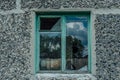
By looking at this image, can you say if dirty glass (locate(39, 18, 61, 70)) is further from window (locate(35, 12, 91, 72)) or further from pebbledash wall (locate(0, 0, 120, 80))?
pebbledash wall (locate(0, 0, 120, 80))

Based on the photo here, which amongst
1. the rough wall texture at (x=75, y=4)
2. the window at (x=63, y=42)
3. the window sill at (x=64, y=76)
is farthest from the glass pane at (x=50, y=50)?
the rough wall texture at (x=75, y=4)

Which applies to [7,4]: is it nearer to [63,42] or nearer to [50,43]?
[50,43]

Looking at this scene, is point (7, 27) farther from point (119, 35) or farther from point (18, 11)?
point (119, 35)

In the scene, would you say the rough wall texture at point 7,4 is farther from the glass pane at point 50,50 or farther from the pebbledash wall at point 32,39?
the glass pane at point 50,50

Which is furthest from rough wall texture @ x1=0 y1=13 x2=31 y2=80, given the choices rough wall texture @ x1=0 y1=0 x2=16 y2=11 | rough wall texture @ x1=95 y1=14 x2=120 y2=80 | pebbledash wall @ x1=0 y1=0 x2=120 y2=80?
rough wall texture @ x1=95 y1=14 x2=120 y2=80

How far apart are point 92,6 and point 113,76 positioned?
1064 millimetres

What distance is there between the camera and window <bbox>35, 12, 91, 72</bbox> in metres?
4.10

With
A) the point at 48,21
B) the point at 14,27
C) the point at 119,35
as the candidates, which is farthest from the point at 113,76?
the point at 14,27

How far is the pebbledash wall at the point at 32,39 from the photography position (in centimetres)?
398

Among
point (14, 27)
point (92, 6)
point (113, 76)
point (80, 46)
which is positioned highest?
point (92, 6)

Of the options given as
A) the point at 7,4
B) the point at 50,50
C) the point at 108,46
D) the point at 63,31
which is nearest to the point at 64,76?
the point at 50,50

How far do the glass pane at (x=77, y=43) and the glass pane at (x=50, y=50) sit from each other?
0.44 feet

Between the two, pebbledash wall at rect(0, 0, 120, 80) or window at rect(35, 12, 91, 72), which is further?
window at rect(35, 12, 91, 72)

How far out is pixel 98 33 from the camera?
4.00 meters
